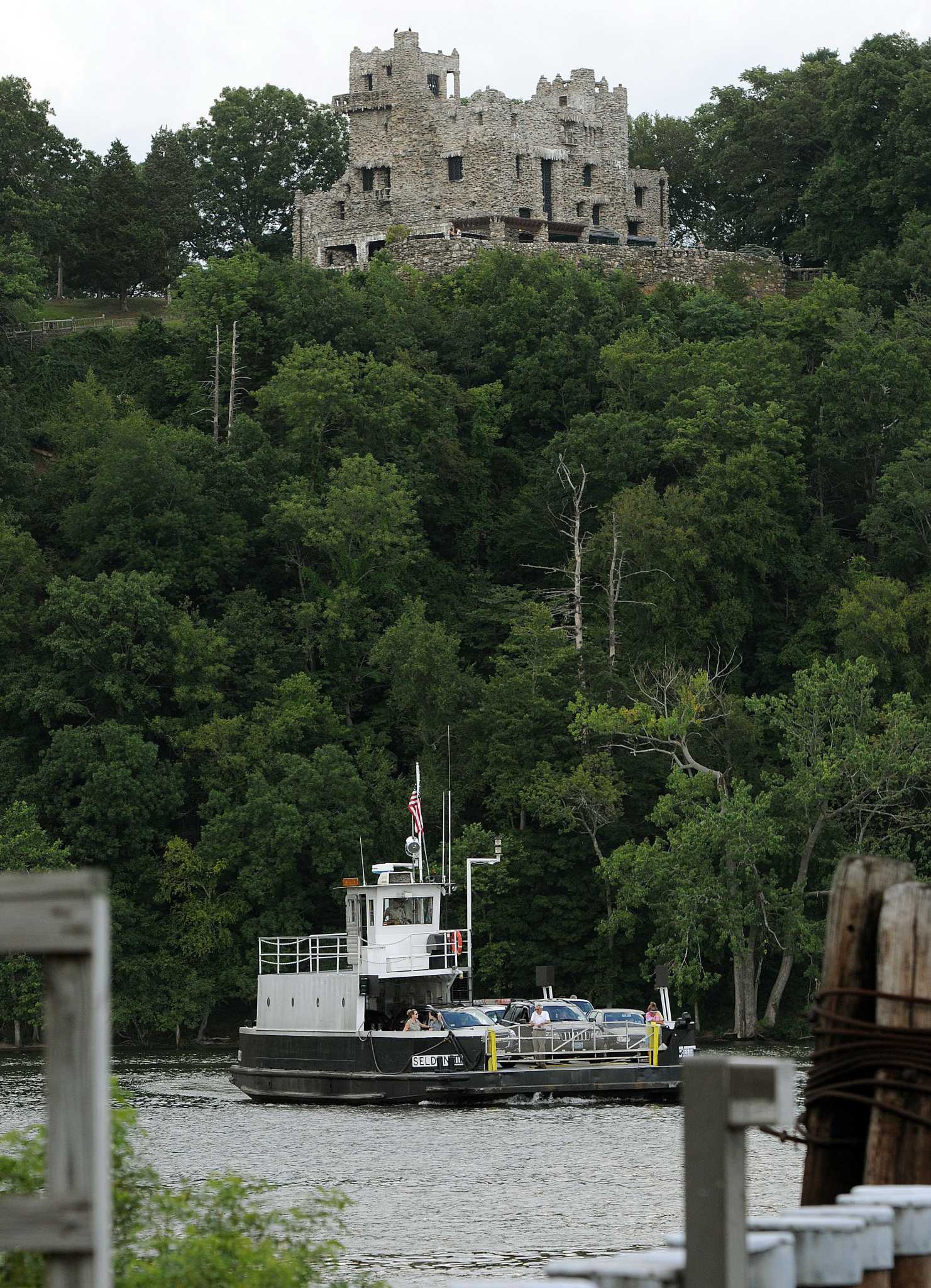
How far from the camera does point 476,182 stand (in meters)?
98.7

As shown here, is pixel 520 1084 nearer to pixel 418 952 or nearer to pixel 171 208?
pixel 418 952

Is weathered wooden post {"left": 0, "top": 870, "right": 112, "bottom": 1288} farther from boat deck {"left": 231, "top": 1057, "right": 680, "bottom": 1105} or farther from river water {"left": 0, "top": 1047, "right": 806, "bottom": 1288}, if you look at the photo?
boat deck {"left": 231, "top": 1057, "right": 680, "bottom": 1105}

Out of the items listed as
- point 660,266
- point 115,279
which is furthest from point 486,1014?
point 115,279

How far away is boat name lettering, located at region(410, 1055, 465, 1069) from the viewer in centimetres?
4669

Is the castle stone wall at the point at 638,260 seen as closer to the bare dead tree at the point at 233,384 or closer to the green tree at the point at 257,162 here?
the bare dead tree at the point at 233,384

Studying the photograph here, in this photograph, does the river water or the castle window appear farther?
the castle window

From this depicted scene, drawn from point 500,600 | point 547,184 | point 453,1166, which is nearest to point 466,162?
point 547,184

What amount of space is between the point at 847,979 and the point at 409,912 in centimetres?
4224

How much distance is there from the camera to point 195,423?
90125 millimetres

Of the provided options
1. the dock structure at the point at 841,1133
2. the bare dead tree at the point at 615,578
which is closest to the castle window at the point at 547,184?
the bare dead tree at the point at 615,578

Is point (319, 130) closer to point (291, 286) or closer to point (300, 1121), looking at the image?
point (291, 286)

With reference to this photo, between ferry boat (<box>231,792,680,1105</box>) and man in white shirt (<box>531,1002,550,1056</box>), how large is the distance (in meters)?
0.05

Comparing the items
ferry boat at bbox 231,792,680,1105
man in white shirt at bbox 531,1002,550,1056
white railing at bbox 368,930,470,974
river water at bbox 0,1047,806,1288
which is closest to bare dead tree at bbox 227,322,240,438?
ferry boat at bbox 231,792,680,1105

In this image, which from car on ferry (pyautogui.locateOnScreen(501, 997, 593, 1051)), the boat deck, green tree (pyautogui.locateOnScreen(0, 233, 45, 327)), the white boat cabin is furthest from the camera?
green tree (pyautogui.locateOnScreen(0, 233, 45, 327))
